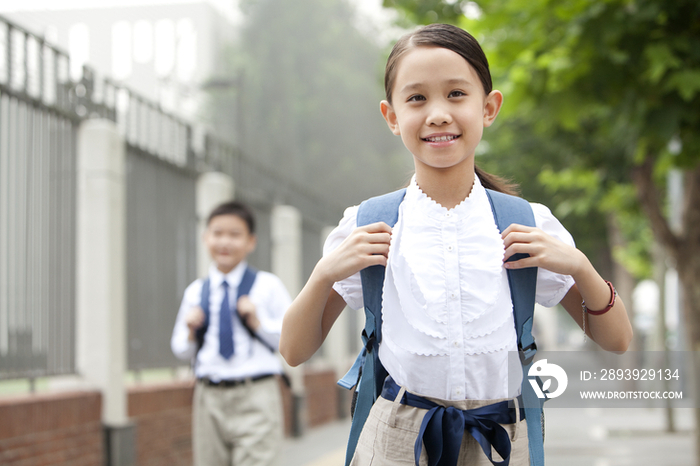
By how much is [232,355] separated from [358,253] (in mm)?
3345

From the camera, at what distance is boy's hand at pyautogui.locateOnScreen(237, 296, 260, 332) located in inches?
201

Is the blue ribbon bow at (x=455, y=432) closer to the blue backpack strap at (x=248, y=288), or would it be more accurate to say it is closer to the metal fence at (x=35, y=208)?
the blue backpack strap at (x=248, y=288)

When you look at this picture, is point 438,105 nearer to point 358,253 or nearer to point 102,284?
point 358,253

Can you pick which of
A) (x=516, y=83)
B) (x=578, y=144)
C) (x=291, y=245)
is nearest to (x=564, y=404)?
(x=516, y=83)

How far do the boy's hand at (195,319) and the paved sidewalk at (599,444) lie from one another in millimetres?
5119

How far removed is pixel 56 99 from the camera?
7.02m

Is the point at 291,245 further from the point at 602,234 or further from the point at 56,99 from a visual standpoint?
the point at 602,234

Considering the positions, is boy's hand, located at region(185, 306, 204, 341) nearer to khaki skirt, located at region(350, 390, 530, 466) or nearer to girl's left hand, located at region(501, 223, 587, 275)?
khaki skirt, located at region(350, 390, 530, 466)

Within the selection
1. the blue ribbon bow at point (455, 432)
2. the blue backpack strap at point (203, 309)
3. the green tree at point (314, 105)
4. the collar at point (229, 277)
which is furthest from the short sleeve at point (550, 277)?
the green tree at point (314, 105)

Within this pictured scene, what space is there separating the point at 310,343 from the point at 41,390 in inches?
219

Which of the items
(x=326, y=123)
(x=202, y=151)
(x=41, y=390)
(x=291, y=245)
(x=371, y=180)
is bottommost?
(x=41, y=390)

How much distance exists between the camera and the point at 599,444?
1207 cm

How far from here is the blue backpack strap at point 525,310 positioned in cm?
205

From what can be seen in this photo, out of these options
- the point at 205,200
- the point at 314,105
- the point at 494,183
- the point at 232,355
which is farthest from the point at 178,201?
the point at 314,105
